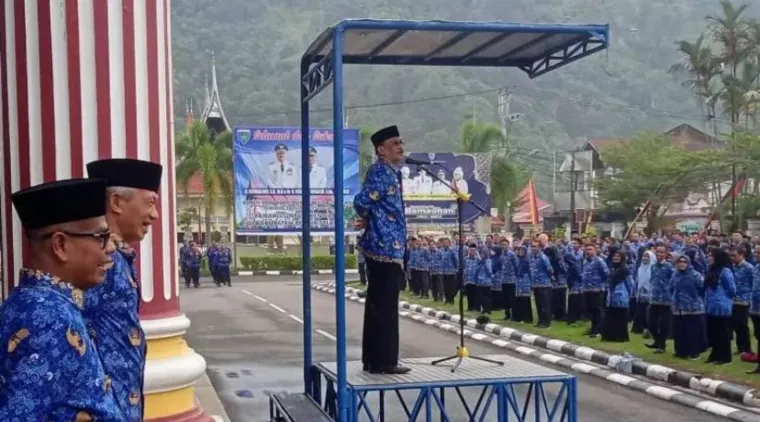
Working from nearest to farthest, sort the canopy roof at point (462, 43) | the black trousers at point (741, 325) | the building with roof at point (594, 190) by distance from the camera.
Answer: the canopy roof at point (462, 43) < the black trousers at point (741, 325) < the building with roof at point (594, 190)

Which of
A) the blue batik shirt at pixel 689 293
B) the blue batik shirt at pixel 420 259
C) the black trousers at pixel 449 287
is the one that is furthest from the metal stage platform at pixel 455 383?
the blue batik shirt at pixel 420 259

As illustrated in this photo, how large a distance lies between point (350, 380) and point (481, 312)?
15.1 meters

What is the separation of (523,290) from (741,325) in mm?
5994

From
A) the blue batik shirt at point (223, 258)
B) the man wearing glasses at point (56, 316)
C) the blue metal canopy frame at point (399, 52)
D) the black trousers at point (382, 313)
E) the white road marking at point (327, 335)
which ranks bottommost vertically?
the white road marking at point (327, 335)

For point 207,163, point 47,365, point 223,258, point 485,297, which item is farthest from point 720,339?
point 207,163

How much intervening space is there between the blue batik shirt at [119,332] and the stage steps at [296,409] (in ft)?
8.07

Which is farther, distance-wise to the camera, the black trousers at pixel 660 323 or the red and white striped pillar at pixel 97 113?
the black trousers at pixel 660 323

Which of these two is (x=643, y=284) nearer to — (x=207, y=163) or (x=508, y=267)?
(x=508, y=267)

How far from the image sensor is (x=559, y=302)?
1795 centimetres

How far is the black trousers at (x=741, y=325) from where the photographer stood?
12.4 meters

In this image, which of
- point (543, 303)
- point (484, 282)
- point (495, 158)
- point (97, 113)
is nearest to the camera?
point (97, 113)

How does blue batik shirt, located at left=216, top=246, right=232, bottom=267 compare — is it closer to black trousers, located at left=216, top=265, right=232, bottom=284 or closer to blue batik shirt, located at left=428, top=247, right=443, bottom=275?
black trousers, located at left=216, top=265, right=232, bottom=284

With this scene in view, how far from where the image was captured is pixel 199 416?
6156mm

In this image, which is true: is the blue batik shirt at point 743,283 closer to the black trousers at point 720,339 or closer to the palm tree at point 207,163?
the black trousers at point 720,339
